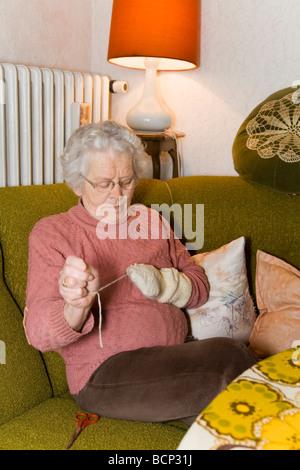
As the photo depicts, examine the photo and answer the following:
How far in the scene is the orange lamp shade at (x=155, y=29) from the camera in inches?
87.1

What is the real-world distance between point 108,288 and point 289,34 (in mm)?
1498

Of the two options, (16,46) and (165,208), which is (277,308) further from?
(16,46)

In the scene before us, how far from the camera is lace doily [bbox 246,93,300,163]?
2006 mm

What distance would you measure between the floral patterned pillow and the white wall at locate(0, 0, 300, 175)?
0.87 metres

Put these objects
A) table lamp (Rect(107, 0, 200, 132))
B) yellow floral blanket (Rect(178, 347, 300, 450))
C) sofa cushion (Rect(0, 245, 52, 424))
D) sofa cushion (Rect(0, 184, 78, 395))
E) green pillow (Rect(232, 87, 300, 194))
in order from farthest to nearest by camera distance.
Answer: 1. table lamp (Rect(107, 0, 200, 132))
2. green pillow (Rect(232, 87, 300, 194))
3. sofa cushion (Rect(0, 184, 78, 395))
4. sofa cushion (Rect(0, 245, 52, 424))
5. yellow floral blanket (Rect(178, 347, 300, 450))

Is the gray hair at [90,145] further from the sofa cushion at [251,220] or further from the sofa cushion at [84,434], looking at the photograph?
the sofa cushion at [84,434]

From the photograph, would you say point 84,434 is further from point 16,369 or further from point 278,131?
point 278,131

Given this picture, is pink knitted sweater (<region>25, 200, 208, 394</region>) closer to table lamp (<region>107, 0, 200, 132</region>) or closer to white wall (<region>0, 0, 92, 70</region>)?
table lamp (<region>107, 0, 200, 132</region>)

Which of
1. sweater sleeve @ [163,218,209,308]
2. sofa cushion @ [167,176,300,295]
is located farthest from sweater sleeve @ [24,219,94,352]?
sofa cushion @ [167,176,300,295]

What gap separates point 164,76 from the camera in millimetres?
2699

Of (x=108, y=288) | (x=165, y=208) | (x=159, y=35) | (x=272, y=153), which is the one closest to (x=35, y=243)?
(x=108, y=288)

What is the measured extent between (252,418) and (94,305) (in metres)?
0.67

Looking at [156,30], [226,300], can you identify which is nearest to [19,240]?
[226,300]

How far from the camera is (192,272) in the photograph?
175 cm
